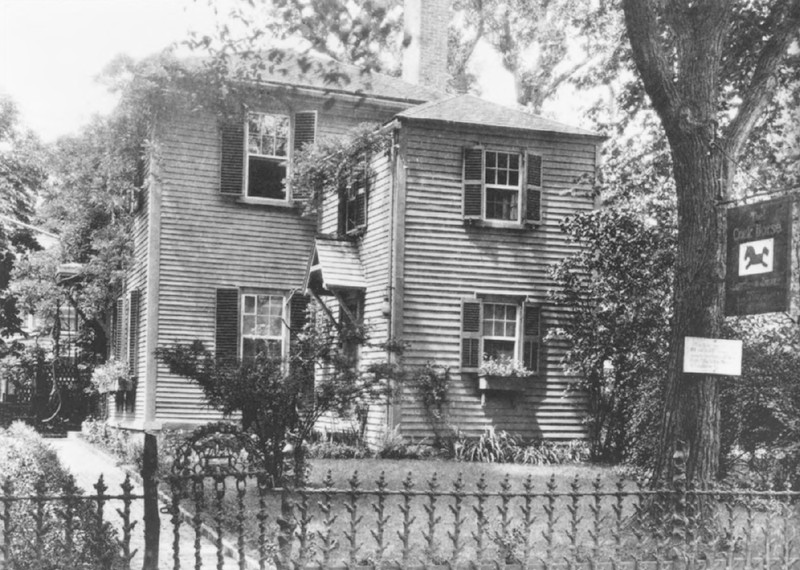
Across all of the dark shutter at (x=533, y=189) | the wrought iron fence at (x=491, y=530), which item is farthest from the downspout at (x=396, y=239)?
the wrought iron fence at (x=491, y=530)

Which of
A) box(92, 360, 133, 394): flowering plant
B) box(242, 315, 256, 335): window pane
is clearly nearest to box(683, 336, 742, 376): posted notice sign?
box(242, 315, 256, 335): window pane

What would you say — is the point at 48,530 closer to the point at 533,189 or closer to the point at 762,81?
the point at 762,81

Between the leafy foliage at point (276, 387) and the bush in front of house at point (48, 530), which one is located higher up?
the leafy foliage at point (276, 387)

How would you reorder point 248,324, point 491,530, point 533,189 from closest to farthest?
point 491,530 → point 533,189 → point 248,324

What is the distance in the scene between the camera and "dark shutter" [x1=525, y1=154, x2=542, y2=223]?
19219 mm

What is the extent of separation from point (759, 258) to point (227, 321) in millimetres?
13983

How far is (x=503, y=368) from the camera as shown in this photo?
1845 centimetres

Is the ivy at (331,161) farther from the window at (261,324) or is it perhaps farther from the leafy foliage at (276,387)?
the leafy foliage at (276,387)

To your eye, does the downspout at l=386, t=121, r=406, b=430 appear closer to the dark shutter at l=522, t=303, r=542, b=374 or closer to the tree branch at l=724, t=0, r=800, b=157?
the dark shutter at l=522, t=303, r=542, b=374

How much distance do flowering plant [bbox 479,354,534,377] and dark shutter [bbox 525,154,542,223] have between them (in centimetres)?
293

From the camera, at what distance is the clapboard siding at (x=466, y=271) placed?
18.5 meters

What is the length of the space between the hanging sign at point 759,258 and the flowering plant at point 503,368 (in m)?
9.54

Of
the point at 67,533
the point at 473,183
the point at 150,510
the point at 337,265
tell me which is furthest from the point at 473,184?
the point at 67,533

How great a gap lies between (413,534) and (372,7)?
203 inches
